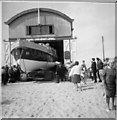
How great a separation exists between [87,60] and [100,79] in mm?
256

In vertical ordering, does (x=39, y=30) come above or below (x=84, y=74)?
above

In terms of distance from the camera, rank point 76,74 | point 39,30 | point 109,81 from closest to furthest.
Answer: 1. point 109,81
2. point 76,74
3. point 39,30

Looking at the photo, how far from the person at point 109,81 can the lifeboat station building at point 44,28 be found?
18.6 inches

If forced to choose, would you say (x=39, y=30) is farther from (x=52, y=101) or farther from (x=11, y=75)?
(x=52, y=101)

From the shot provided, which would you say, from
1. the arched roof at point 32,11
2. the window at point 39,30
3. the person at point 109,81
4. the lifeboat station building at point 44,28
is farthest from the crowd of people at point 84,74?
the arched roof at point 32,11

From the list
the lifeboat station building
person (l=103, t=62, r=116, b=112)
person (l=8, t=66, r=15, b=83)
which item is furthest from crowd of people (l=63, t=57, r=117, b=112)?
person (l=8, t=66, r=15, b=83)

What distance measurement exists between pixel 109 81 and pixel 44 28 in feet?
3.14

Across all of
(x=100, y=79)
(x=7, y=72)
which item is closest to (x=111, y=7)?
(x=100, y=79)

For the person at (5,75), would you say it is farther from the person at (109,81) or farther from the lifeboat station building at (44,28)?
the person at (109,81)

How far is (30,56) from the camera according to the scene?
244 centimetres

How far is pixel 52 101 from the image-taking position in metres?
2.14

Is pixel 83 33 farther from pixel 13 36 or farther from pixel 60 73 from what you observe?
pixel 13 36

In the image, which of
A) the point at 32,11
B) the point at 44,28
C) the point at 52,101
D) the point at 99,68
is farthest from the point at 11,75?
the point at 99,68

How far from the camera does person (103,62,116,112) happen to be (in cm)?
209
